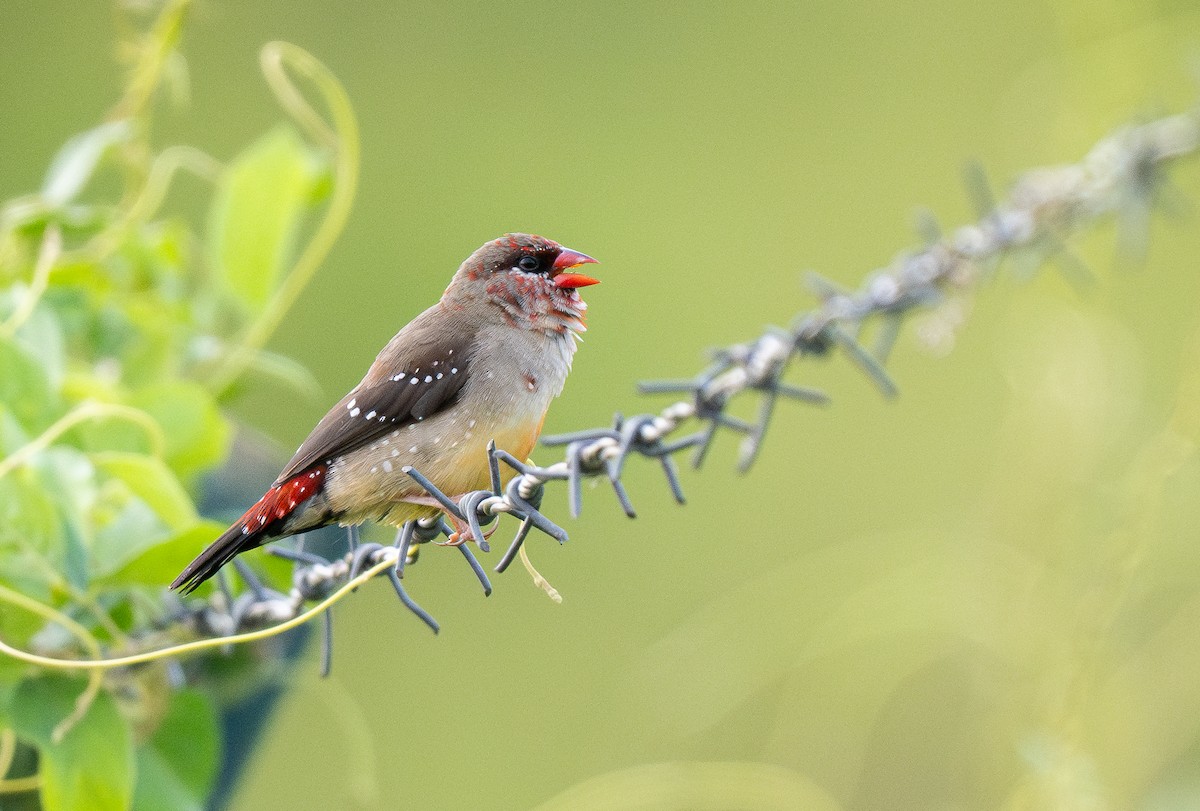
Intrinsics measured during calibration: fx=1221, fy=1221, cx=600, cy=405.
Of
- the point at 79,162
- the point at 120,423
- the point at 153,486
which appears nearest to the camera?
the point at 153,486

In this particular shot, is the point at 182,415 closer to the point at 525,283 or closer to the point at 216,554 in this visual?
the point at 216,554

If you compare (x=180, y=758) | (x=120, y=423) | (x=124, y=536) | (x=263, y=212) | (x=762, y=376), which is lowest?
(x=180, y=758)

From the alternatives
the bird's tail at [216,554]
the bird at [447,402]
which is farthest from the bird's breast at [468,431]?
the bird's tail at [216,554]

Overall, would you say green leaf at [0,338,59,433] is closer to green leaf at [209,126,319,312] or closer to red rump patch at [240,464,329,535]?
green leaf at [209,126,319,312]

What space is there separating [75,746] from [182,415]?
57cm

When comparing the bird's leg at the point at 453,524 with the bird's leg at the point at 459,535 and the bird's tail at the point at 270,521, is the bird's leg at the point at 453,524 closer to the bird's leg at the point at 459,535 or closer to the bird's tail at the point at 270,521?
the bird's leg at the point at 459,535

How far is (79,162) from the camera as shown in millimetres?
2361

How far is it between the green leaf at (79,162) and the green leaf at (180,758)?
3.31ft

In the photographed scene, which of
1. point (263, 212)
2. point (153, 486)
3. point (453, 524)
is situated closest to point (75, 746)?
point (153, 486)

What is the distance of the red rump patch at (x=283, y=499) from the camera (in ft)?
4.56

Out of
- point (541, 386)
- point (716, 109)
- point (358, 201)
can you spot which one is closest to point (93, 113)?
point (358, 201)

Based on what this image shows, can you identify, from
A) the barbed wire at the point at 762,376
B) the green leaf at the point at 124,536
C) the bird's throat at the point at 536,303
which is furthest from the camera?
the green leaf at the point at 124,536

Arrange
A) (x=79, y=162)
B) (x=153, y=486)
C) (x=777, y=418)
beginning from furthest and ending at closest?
(x=777, y=418)
(x=79, y=162)
(x=153, y=486)

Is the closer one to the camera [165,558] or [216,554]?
[216,554]
